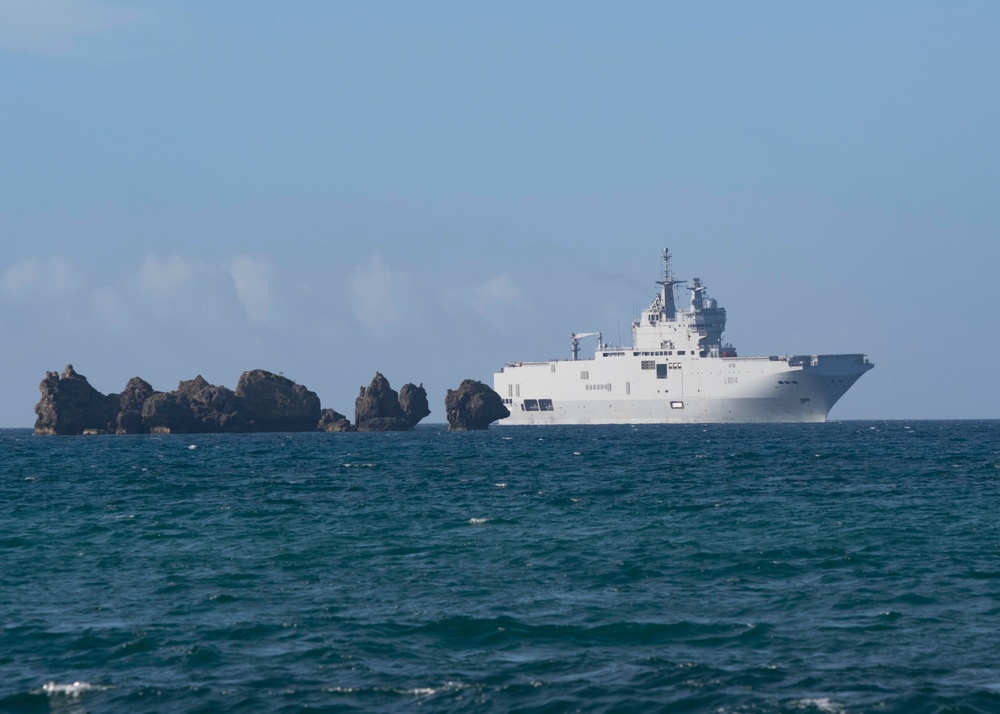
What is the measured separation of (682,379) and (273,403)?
166ft

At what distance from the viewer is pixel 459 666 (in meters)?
18.3

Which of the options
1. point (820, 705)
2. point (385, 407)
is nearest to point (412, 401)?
point (385, 407)

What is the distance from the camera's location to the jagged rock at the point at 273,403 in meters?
137

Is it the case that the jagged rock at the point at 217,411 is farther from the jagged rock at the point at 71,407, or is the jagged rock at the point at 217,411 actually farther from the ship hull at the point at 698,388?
the ship hull at the point at 698,388

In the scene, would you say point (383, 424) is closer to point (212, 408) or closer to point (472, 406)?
point (472, 406)

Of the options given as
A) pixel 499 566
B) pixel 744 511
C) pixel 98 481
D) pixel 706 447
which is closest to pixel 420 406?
pixel 706 447

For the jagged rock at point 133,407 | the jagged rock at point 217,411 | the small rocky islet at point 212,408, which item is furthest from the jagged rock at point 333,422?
the jagged rock at point 133,407

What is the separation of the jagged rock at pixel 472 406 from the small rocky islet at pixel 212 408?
6039 mm

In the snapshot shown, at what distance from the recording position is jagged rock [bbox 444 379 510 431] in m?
149

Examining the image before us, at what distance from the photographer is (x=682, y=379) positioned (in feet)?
485

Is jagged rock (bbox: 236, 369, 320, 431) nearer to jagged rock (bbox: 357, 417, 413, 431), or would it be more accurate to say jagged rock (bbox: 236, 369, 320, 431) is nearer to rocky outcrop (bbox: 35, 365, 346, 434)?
rocky outcrop (bbox: 35, 365, 346, 434)

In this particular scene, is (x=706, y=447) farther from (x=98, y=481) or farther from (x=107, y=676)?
(x=107, y=676)

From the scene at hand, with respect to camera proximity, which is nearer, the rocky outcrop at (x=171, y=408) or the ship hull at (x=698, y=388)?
the rocky outcrop at (x=171, y=408)

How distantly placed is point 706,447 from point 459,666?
225 ft
